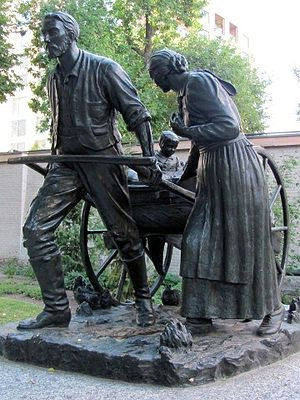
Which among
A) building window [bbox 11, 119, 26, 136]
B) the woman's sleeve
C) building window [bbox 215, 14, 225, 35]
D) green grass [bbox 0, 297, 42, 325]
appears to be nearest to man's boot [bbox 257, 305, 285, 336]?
the woman's sleeve

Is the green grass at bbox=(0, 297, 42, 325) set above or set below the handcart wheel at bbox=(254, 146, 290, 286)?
below

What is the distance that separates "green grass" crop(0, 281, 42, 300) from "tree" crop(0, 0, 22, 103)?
5871 mm

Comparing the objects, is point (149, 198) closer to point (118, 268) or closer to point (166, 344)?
point (166, 344)

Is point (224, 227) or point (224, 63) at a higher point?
point (224, 63)

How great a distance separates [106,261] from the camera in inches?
193

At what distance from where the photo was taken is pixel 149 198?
4.21 metres

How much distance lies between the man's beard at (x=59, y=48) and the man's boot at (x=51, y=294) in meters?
1.23

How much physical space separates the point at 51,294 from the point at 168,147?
5.33ft

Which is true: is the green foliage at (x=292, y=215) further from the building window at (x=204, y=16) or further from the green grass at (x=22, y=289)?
the building window at (x=204, y=16)

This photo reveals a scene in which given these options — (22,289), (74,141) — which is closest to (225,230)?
(74,141)

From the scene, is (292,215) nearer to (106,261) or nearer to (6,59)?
(106,261)

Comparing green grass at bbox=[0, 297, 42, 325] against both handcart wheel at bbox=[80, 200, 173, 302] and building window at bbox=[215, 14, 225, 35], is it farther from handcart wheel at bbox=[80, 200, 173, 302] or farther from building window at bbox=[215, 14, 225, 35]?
building window at bbox=[215, 14, 225, 35]

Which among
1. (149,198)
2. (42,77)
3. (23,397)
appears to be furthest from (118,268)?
(42,77)

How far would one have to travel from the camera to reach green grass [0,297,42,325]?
720cm
